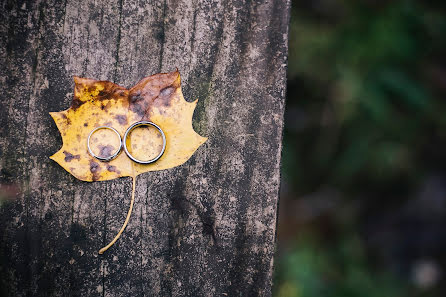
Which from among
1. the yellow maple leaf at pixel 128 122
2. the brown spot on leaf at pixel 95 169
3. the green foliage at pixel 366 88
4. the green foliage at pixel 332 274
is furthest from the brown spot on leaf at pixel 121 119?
Answer: the green foliage at pixel 366 88

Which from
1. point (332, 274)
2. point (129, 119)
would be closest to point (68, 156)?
point (129, 119)

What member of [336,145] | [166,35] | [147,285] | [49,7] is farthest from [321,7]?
[147,285]

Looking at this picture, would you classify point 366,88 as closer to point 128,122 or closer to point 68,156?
A: point 128,122

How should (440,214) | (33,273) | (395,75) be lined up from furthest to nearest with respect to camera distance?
(440,214) < (395,75) < (33,273)

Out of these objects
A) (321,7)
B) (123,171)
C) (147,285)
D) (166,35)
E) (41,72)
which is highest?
(321,7)

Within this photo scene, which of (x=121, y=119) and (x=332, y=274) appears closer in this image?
(x=121, y=119)

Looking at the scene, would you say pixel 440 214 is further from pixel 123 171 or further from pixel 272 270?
pixel 123 171
